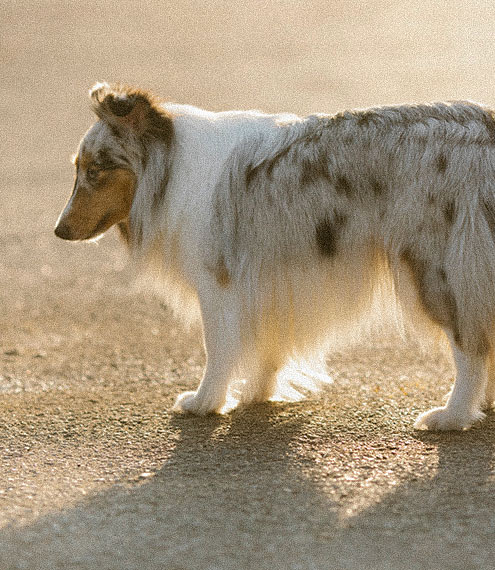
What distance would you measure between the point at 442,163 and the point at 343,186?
50 centimetres

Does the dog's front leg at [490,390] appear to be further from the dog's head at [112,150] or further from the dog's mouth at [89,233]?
the dog's mouth at [89,233]

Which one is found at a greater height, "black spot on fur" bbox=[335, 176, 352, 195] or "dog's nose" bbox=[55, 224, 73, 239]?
"black spot on fur" bbox=[335, 176, 352, 195]

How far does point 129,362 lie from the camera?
22.8 ft

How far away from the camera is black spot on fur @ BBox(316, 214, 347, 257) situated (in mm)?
4508

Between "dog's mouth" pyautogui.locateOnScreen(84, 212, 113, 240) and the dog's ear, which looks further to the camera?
"dog's mouth" pyautogui.locateOnScreen(84, 212, 113, 240)

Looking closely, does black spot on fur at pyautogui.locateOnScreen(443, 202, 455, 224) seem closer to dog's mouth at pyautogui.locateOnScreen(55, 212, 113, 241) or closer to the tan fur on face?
the tan fur on face

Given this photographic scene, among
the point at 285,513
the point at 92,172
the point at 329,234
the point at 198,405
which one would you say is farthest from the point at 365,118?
the point at 285,513

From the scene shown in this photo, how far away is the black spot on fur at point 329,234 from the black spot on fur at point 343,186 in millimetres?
120

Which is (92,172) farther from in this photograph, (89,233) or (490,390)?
(490,390)

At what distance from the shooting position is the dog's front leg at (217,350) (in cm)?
481

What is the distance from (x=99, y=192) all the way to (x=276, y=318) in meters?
1.21

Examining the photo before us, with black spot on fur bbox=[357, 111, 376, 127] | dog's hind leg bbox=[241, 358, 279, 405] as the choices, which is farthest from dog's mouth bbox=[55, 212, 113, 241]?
black spot on fur bbox=[357, 111, 376, 127]

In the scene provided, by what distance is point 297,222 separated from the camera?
4.58 metres

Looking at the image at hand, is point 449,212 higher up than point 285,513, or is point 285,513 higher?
point 449,212
